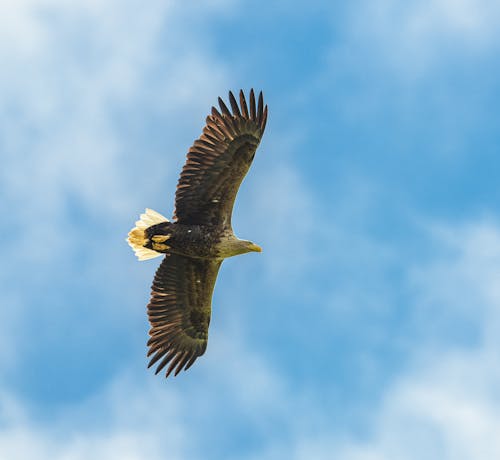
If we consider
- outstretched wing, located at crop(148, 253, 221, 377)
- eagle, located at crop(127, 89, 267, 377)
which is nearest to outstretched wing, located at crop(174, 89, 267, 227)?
eagle, located at crop(127, 89, 267, 377)

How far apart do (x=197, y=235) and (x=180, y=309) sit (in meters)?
1.55

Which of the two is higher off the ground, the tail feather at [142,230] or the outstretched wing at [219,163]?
the outstretched wing at [219,163]

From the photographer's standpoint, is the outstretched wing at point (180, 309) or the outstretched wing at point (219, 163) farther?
the outstretched wing at point (180, 309)

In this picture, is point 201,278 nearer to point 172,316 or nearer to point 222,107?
point 172,316

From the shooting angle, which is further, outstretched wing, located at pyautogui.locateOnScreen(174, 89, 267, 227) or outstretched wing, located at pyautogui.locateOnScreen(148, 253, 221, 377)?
outstretched wing, located at pyautogui.locateOnScreen(148, 253, 221, 377)

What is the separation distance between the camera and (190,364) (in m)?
18.9

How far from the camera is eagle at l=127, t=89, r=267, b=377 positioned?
17.8 m

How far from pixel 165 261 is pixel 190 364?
1.78m

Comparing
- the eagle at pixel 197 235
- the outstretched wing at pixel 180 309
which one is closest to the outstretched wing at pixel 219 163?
the eagle at pixel 197 235

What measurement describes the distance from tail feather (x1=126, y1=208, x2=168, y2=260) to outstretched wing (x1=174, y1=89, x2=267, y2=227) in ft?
1.25

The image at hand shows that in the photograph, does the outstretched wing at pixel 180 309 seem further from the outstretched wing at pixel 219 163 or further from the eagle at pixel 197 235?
the outstretched wing at pixel 219 163

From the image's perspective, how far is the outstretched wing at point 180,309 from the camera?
18.7m

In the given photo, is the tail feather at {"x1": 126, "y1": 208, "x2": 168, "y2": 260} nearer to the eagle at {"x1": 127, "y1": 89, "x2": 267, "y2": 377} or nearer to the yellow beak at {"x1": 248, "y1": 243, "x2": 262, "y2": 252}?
the eagle at {"x1": 127, "y1": 89, "x2": 267, "y2": 377}

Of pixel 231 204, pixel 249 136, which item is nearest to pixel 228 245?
pixel 231 204
